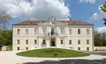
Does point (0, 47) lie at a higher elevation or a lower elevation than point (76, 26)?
lower

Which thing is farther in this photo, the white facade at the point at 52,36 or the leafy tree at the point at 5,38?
the white facade at the point at 52,36

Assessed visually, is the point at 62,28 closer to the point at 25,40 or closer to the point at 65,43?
the point at 65,43

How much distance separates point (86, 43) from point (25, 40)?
17.8 metres

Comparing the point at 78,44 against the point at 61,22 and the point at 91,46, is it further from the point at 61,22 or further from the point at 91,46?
the point at 61,22

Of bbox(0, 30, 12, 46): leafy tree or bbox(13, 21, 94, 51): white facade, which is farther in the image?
bbox(13, 21, 94, 51): white facade

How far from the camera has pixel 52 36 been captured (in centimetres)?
5797

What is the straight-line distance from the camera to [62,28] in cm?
5866

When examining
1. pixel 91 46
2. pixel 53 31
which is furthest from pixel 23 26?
pixel 91 46

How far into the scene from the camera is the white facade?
58.2 metres

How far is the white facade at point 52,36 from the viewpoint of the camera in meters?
58.2

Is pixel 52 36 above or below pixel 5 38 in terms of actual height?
above

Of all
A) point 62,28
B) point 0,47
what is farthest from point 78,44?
point 0,47

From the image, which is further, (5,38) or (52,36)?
(5,38)

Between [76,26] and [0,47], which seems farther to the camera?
[76,26]
